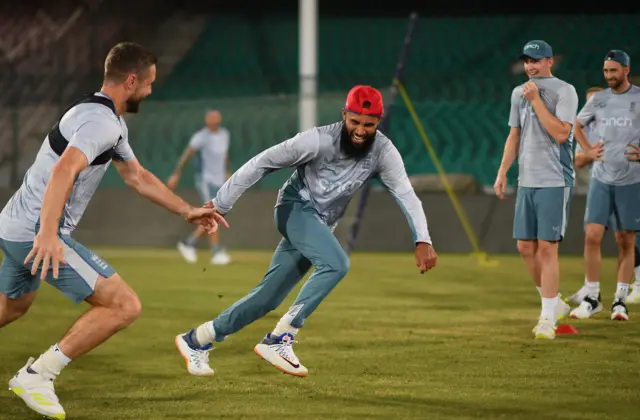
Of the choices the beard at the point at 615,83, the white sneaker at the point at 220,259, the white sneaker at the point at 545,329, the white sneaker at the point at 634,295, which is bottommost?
the white sneaker at the point at 220,259

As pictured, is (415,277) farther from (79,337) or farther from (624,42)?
(79,337)

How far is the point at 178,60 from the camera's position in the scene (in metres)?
27.1

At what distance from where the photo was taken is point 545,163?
886cm

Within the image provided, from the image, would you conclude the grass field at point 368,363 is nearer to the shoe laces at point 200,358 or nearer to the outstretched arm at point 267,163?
the shoe laces at point 200,358

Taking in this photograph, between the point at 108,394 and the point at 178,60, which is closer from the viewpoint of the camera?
the point at 108,394

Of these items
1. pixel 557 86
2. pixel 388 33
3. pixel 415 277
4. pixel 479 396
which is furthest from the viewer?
pixel 388 33

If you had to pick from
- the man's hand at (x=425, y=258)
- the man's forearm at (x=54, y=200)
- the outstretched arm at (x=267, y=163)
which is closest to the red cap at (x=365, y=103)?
the outstretched arm at (x=267, y=163)

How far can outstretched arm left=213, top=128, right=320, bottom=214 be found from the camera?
22.9 feet

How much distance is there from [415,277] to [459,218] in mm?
3662

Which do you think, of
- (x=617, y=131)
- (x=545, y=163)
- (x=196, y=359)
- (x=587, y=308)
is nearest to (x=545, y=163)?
(x=545, y=163)

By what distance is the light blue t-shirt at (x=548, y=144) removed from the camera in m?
8.77

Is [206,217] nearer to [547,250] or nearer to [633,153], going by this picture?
[547,250]

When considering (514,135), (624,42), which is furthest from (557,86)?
(624,42)

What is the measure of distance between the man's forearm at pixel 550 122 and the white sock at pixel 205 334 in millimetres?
3115
